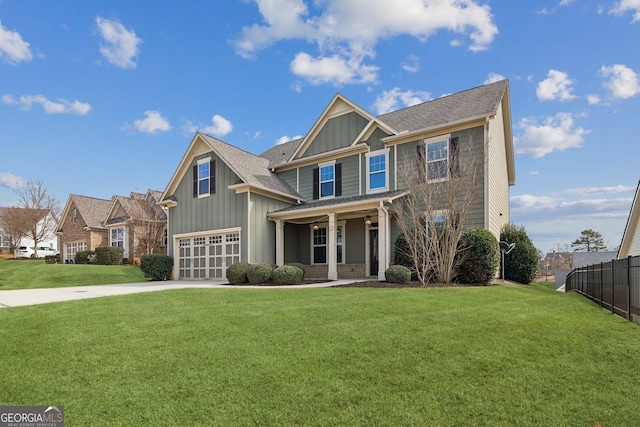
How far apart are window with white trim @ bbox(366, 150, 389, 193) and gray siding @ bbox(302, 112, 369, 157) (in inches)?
61.5

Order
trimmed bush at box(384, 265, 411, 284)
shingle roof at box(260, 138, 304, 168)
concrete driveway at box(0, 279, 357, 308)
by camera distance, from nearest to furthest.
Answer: concrete driveway at box(0, 279, 357, 308)
trimmed bush at box(384, 265, 411, 284)
shingle roof at box(260, 138, 304, 168)

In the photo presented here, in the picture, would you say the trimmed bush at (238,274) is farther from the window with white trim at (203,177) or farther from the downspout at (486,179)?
the downspout at (486,179)

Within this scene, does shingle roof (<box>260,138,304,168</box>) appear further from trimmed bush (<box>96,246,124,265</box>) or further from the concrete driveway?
trimmed bush (<box>96,246,124,265</box>)

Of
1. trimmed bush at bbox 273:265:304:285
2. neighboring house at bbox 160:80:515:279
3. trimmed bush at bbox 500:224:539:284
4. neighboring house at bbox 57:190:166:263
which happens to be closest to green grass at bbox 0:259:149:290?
neighboring house at bbox 160:80:515:279

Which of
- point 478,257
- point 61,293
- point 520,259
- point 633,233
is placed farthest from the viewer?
point 520,259

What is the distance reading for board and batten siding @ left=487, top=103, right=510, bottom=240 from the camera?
1522 cm

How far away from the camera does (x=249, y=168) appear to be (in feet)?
61.3

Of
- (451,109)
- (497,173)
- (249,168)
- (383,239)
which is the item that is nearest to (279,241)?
(249,168)

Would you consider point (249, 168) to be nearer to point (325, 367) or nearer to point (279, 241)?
point (279, 241)

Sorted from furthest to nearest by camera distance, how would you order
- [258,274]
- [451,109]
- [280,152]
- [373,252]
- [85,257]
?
1. [85,257]
2. [280,152]
3. [373,252]
4. [451,109]
5. [258,274]

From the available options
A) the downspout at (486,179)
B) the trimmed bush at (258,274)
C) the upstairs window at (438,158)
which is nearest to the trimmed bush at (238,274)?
the trimmed bush at (258,274)

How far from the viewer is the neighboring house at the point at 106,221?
2952 cm

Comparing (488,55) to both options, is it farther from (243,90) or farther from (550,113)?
(243,90)

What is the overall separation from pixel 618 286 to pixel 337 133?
1313cm
